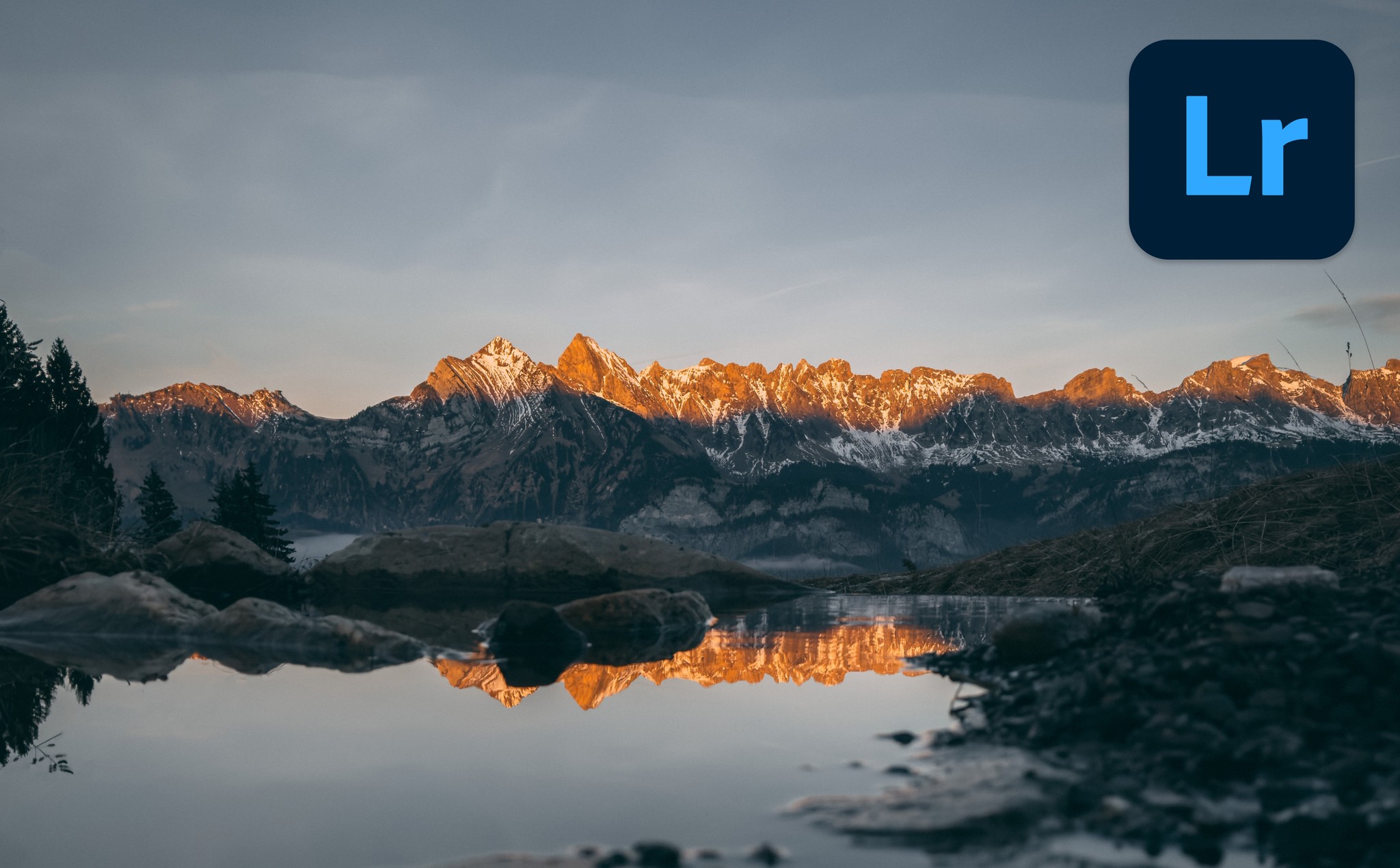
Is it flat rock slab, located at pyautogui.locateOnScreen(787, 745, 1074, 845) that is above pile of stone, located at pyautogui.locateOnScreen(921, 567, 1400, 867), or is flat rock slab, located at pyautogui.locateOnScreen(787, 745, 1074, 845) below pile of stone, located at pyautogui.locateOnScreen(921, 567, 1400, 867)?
below

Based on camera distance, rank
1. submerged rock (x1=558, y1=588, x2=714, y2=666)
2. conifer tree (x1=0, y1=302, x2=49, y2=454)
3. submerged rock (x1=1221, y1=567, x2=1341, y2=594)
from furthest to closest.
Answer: conifer tree (x1=0, y1=302, x2=49, y2=454), submerged rock (x1=558, y1=588, x2=714, y2=666), submerged rock (x1=1221, y1=567, x2=1341, y2=594)

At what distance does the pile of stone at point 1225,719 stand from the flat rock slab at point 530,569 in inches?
446

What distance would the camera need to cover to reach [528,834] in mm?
4098

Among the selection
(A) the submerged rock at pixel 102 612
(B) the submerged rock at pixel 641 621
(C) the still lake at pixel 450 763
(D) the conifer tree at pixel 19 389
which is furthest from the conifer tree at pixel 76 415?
(C) the still lake at pixel 450 763

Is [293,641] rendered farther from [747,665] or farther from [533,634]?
[747,665]

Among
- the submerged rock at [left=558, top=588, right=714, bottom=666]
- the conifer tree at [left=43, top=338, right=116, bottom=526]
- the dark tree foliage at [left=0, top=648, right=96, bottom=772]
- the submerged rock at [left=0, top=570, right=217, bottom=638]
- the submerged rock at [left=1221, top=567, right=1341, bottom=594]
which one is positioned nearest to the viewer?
the dark tree foliage at [left=0, top=648, right=96, bottom=772]

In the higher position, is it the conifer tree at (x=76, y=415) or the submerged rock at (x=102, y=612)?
the conifer tree at (x=76, y=415)

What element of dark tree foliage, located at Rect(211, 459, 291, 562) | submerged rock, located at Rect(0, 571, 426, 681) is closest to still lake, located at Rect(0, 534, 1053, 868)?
submerged rock, located at Rect(0, 571, 426, 681)

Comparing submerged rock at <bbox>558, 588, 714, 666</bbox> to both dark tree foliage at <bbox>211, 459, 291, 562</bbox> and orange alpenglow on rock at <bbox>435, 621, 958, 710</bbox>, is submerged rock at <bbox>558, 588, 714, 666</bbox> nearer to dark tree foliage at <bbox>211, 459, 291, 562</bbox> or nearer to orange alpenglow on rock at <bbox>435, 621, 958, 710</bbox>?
orange alpenglow on rock at <bbox>435, 621, 958, 710</bbox>

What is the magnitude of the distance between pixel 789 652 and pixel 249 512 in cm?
3289

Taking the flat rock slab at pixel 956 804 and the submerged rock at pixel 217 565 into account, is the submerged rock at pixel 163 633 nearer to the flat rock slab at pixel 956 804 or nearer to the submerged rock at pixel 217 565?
the submerged rock at pixel 217 565

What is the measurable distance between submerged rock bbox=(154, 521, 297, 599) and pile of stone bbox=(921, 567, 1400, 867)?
14.6 meters

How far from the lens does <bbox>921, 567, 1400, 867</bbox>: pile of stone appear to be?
12.8 feet

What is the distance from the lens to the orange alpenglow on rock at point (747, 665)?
7879mm
